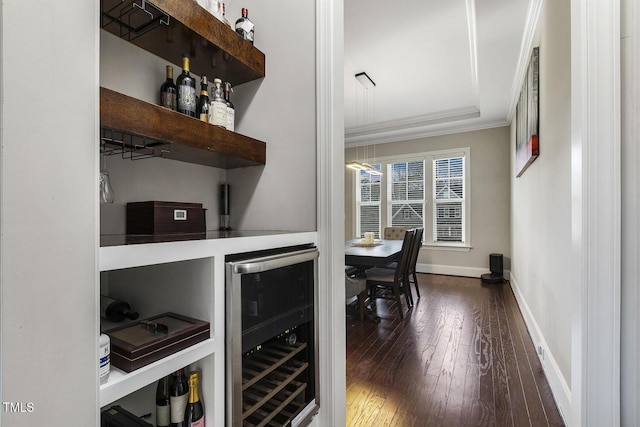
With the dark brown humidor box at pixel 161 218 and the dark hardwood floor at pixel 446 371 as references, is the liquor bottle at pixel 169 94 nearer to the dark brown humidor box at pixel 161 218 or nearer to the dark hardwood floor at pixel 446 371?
the dark brown humidor box at pixel 161 218

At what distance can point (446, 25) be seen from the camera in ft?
9.55

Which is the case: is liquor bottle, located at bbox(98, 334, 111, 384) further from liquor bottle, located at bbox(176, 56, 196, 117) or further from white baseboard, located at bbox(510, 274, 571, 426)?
white baseboard, located at bbox(510, 274, 571, 426)

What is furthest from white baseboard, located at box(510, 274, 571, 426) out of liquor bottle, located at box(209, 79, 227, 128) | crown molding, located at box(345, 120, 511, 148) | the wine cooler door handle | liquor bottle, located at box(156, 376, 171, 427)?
crown molding, located at box(345, 120, 511, 148)

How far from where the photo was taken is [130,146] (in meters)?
1.12

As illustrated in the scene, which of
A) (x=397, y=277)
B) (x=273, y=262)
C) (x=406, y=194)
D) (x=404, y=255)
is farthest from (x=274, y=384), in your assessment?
(x=406, y=194)

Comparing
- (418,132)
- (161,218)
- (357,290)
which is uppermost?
(418,132)

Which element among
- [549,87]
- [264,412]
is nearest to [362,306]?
[264,412]

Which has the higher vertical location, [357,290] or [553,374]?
[357,290]

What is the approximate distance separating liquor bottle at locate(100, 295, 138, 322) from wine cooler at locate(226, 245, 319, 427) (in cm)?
39

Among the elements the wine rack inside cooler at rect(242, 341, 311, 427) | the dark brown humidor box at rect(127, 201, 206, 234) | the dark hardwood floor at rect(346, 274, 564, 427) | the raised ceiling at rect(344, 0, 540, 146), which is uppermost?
the raised ceiling at rect(344, 0, 540, 146)

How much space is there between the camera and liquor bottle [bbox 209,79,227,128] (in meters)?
1.25

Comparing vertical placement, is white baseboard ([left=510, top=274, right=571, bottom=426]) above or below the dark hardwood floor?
above

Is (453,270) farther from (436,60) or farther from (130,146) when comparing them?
(130,146)

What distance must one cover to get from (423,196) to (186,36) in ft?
19.2
